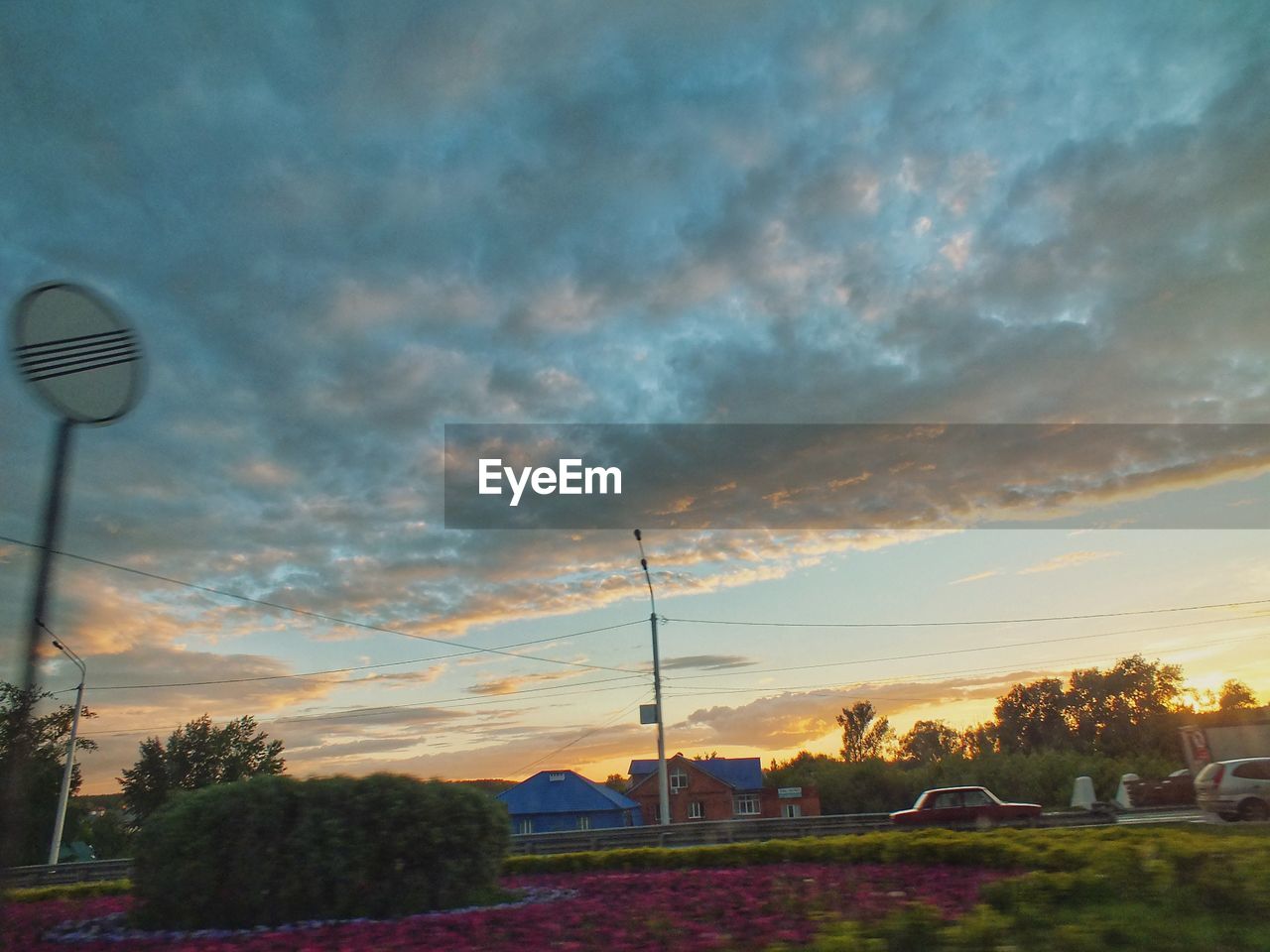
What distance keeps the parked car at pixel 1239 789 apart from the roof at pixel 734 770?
→ 51.8 m

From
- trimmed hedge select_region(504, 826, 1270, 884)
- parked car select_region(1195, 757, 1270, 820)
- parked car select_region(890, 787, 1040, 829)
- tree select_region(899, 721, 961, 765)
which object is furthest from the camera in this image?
tree select_region(899, 721, 961, 765)

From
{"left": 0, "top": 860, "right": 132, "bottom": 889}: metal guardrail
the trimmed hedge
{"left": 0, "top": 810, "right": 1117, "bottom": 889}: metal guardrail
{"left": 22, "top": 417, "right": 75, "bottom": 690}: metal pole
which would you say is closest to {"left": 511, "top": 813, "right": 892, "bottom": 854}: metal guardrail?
{"left": 0, "top": 810, "right": 1117, "bottom": 889}: metal guardrail

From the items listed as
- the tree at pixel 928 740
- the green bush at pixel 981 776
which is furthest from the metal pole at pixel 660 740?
the tree at pixel 928 740

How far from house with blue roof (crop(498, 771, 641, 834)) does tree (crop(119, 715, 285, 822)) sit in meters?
18.7

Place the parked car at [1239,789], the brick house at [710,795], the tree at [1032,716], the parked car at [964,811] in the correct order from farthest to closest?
the tree at [1032,716]
the brick house at [710,795]
the parked car at [964,811]
the parked car at [1239,789]

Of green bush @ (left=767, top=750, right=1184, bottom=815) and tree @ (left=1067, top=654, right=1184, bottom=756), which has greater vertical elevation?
tree @ (left=1067, top=654, right=1184, bottom=756)

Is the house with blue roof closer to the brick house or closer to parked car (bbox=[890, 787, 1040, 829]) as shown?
the brick house

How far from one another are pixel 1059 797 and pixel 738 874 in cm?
4846

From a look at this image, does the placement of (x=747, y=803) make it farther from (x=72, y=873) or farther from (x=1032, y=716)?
(x=72, y=873)

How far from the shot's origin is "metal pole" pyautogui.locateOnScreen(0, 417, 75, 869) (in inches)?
137

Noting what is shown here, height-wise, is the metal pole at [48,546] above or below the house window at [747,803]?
above

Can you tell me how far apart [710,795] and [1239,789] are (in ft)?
173

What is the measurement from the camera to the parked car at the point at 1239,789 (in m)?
20.8

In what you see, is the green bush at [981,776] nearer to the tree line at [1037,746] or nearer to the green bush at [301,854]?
the tree line at [1037,746]
